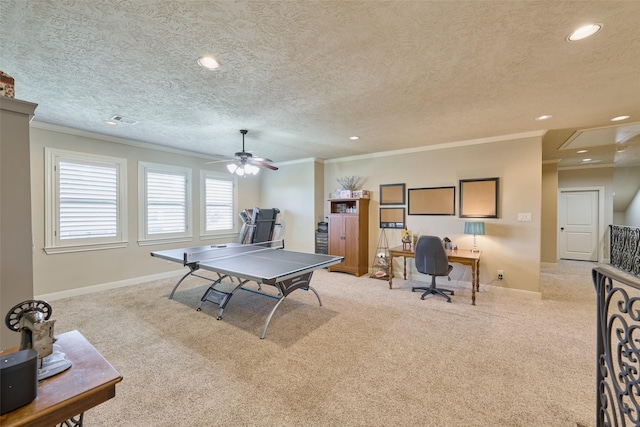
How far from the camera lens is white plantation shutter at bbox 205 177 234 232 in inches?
232

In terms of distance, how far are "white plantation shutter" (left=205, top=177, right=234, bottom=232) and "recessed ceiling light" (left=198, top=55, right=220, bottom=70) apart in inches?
158

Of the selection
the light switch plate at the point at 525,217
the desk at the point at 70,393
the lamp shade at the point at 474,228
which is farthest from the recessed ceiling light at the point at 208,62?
the light switch plate at the point at 525,217

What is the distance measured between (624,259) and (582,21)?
6805 mm

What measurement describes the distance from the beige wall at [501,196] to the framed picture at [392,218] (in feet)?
0.55

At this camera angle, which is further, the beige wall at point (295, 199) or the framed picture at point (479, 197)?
the beige wall at point (295, 199)

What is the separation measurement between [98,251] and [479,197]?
6.55 metres

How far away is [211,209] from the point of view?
5938 millimetres

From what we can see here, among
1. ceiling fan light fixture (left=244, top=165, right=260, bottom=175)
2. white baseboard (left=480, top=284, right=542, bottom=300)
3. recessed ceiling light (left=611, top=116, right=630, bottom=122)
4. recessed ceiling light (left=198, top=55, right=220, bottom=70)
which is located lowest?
white baseboard (left=480, top=284, right=542, bottom=300)

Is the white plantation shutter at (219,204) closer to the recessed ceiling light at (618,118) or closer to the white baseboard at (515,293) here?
the white baseboard at (515,293)

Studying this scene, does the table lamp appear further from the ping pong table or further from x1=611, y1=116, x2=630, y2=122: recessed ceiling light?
the ping pong table

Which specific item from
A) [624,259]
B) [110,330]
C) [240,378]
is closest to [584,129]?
[624,259]

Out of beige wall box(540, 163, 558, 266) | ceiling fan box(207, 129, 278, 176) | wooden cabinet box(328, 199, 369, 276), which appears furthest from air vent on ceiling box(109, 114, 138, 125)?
beige wall box(540, 163, 558, 266)

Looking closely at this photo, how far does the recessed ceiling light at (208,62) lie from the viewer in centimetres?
208

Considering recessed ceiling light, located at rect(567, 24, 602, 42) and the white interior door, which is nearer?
recessed ceiling light, located at rect(567, 24, 602, 42)
